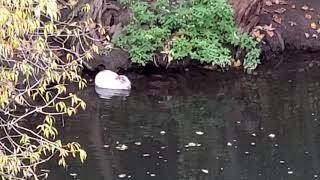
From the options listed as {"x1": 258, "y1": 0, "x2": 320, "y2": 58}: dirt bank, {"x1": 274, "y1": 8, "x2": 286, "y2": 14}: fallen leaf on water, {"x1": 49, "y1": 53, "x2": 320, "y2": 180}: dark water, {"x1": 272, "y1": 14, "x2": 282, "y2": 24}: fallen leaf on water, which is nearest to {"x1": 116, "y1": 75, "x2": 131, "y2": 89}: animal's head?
{"x1": 49, "y1": 53, "x2": 320, "y2": 180}: dark water

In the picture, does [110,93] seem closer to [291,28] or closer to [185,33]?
[185,33]

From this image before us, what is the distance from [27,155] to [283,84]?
5.38 m

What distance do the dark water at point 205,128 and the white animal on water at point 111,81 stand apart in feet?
0.50

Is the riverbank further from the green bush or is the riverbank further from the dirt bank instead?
the green bush

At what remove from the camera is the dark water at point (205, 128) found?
19.9 feet

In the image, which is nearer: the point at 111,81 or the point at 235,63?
the point at 111,81

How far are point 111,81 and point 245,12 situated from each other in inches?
84.6

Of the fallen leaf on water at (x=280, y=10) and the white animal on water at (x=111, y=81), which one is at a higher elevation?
the fallen leaf on water at (x=280, y=10)

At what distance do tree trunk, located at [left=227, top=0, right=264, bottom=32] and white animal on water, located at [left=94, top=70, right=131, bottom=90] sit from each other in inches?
70.9

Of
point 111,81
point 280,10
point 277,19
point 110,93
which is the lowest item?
point 110,93

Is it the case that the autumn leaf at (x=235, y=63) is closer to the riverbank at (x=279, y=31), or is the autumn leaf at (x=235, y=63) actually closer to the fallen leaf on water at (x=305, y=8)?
the riverbank at (x=279, y=31)

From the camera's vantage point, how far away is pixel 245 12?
31.0 ft

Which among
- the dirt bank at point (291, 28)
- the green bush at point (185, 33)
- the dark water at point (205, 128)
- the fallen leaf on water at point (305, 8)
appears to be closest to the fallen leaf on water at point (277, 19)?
the dirt bank at point (291, 28)

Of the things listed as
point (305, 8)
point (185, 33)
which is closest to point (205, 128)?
point (185, 33)
